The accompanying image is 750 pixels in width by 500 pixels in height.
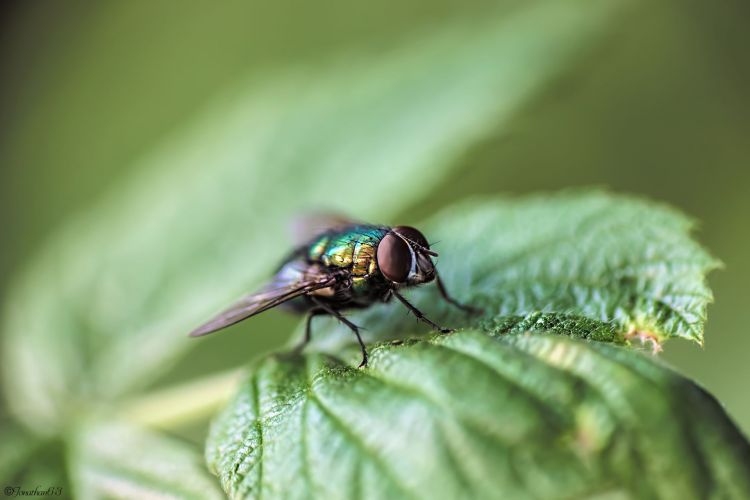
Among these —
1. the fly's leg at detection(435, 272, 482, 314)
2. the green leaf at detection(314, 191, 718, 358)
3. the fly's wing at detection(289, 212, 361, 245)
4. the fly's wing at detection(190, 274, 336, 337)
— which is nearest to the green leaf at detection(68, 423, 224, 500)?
the fly's wing at detection(190, 274, 336, 337)

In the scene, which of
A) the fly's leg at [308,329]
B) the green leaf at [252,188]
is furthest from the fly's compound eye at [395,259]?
the green leaf at [252,188]

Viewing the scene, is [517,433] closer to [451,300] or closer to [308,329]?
[451,300]

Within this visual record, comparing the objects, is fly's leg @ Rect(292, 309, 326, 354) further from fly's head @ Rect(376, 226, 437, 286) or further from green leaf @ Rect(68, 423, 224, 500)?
green leaf @ Rect(68, 423, 224, 500)

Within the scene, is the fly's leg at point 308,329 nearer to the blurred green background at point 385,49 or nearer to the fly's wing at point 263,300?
the fly's wing at point 263,300

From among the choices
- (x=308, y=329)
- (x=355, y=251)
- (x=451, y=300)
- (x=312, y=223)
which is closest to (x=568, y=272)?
(x=451, y=300)

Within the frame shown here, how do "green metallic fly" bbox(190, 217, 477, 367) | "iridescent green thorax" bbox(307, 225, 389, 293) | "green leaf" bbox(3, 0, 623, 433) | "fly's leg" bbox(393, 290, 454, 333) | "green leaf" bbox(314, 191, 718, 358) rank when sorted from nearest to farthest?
"green leaf" bbox(314, 191, 718, 358) < "fly's leg" bbox(393, 290, 454, 333) < "green metallic fly" bbox(190, 217, 477, 367) < "iridescent green thorax" bbox(307, 225, 389, 293) < "green leaf" bbox(3, 0, 623, 433)

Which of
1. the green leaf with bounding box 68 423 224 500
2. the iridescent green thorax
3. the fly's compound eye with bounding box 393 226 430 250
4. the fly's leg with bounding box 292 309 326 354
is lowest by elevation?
the green leaf with bounding box 68 423 224 500
